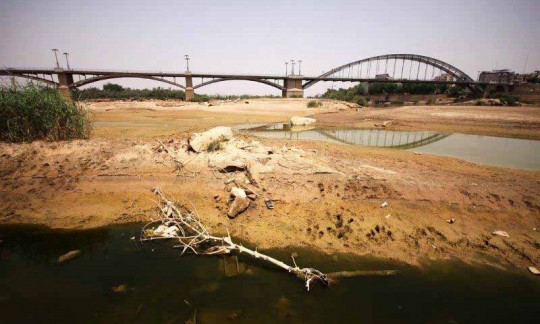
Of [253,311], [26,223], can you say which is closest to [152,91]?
[26,223]

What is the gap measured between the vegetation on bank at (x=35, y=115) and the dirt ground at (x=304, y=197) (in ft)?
3.35

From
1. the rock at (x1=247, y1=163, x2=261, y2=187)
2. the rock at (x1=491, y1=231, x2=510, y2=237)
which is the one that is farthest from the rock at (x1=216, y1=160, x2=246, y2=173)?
the rock at (x1=491, y1=231, x2=510, y2=237)

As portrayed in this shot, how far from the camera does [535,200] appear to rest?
24.1ft

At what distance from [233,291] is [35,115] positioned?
35.2 feet

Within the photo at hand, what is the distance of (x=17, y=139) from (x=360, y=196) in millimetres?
12570

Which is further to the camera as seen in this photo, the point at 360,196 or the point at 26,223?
the point at 360,196

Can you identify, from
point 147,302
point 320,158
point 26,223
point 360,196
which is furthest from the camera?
point 320,158

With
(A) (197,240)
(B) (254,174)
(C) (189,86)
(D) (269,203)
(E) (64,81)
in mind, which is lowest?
(A) (197,240)

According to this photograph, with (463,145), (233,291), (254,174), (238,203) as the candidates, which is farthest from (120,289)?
(463,145)

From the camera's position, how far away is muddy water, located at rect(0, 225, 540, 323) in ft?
14.0

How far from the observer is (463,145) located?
16.5 m

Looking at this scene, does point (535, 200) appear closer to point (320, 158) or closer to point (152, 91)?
point (320, 158)

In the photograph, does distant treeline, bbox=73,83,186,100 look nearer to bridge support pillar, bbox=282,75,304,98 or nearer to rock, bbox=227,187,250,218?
bridge support pillar, bbox=282,75,304,98

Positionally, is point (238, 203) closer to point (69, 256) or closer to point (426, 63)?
point (69, 256)
